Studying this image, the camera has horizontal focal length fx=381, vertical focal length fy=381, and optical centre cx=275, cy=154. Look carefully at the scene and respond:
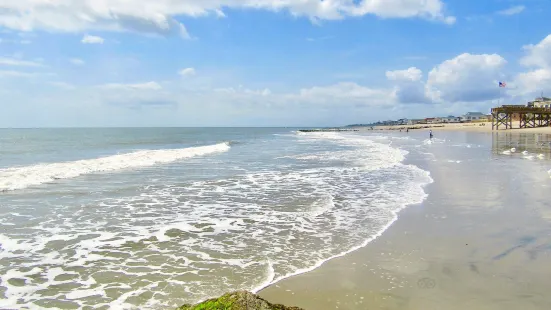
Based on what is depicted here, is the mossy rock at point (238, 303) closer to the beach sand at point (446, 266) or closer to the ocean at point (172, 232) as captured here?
the beach sand at point (446, 266)

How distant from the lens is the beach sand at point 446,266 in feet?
18.0

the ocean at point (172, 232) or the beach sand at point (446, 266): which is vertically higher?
the ocean at point (172, 232)

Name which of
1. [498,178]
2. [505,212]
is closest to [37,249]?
[505,212]

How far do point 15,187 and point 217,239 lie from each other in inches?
490

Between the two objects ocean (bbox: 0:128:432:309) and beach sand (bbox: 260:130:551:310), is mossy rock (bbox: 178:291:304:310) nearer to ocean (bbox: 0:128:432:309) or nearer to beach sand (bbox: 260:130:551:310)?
beach sand (bbox: 260:130:551:310)

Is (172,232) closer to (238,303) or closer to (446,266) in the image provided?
(446,266)

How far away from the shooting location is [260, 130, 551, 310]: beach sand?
5480 mm

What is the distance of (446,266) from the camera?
6.77 metres

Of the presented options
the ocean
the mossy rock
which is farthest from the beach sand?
the mossy rock

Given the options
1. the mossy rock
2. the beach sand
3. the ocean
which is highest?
the mossy rock

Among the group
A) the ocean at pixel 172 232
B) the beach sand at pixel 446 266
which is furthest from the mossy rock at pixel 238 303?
the ocean at pixel 172 232

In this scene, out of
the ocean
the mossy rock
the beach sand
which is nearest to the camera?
the mossy rock

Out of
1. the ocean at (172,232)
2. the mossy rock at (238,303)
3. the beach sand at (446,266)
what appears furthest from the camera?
the ocean at (172,232)

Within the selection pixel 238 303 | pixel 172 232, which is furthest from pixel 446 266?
pixel 172 232
